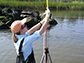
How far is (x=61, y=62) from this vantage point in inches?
187

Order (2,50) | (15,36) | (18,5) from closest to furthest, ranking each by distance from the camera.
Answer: (15,36), (2,50), (18,5)

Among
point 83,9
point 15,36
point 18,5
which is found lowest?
point 83,9


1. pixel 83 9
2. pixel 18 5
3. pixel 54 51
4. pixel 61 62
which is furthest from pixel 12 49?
pixel 83 9

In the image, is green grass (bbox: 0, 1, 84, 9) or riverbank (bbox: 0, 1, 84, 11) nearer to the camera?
green grass (bbox: 0, 1, 84, 9)

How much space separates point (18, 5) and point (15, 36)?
75.7 feet

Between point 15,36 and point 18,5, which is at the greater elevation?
point 15,36

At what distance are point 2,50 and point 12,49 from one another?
441 millimetres

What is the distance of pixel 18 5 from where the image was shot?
24.0m

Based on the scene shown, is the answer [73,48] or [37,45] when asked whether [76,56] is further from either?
[37,45]

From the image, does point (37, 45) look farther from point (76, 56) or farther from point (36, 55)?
point (76, 56)

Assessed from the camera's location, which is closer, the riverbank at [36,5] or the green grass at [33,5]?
the green grass at [33,5]

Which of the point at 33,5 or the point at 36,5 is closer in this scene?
the point at 33,5

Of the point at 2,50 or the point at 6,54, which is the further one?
the point at 2,50

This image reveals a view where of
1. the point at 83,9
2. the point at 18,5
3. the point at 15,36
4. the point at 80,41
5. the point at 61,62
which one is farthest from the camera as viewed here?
the point at 83,9
